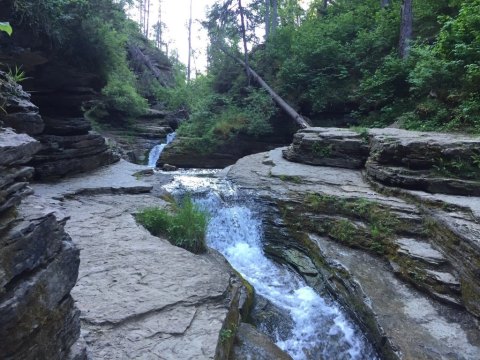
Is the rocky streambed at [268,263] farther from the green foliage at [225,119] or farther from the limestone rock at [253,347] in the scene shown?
the green foliage at [225,119]

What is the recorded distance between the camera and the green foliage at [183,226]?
5.35 m

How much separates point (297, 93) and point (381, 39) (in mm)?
4201

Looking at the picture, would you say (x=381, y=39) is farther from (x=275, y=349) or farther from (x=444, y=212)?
(x=275, y=349)

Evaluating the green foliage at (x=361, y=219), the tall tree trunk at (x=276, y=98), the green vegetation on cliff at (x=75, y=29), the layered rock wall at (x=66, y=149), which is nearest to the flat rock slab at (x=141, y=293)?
the green foliage at (x=361, y=219)

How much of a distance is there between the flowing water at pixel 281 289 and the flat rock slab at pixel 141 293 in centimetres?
120

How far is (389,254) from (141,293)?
3.97m

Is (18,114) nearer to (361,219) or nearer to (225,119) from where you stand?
(361,219)

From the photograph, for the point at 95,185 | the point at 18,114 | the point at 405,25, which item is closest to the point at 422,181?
the point at 18,114

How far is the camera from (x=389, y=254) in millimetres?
5645

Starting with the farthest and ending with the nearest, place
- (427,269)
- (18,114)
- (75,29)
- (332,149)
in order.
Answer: (332,149) < (75,29) < (427,269) < (18,114)

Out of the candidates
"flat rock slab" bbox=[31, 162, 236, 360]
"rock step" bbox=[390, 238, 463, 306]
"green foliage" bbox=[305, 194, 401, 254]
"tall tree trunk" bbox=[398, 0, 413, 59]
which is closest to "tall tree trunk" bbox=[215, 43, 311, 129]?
"tall tree trunk" bbox=[398, 0, 413, 59]

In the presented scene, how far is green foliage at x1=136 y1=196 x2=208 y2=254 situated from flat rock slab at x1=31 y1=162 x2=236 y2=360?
0.22 meters

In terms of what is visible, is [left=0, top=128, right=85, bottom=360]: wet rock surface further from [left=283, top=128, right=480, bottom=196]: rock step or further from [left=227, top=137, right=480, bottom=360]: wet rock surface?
[left=283, top=128, right=480, bottom=196]: rock step

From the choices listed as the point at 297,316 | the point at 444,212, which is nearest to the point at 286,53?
the point at 444,212
